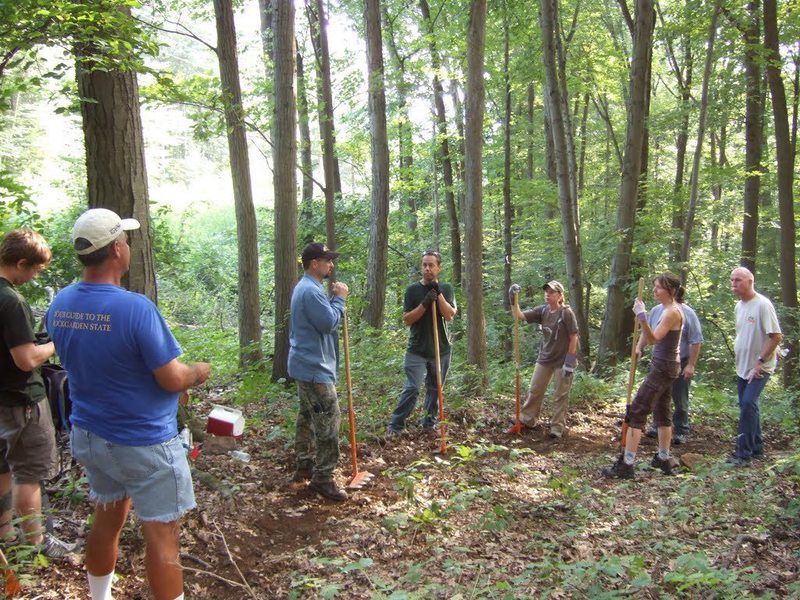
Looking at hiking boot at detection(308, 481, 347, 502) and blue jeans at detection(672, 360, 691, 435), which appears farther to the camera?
blue jeans at detection(672, 360, 691, 435)

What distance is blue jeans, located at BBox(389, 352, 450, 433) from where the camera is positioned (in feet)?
23.6

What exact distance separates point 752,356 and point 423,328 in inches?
150

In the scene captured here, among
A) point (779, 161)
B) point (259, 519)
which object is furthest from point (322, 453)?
point (779, 161)

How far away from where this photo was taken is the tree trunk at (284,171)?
880 cm

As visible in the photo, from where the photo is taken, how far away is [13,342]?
3287 millimetres

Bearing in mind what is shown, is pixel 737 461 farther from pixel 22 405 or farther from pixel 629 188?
pixel 22 405

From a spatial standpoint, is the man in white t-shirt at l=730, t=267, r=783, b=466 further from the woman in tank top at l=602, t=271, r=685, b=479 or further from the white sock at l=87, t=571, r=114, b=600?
the white sock at l=87, t=571, r=114, b=600

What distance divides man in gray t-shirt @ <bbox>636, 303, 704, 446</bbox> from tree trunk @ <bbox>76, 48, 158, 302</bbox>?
6.13 metres

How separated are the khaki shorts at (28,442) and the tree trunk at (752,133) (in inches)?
555

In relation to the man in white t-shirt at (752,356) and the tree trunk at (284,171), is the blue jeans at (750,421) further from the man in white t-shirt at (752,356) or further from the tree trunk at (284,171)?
the tree trunk at (284,171)

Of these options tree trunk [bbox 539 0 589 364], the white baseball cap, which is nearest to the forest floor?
the white baseball cap

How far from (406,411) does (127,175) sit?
4.13 meters

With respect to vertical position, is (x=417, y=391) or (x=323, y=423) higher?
(x=323, y=423)

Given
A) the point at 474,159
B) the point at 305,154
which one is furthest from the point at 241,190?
the point at 305,154
